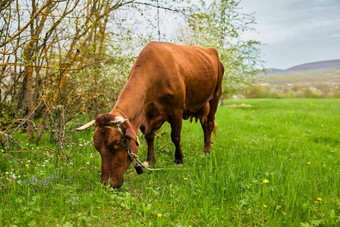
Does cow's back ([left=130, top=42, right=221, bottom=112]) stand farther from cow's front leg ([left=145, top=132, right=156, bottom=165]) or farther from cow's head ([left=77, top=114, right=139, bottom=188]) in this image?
cow's head ([left=77, top=114, right=139, bottom=188])

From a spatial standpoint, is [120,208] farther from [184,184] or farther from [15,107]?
[15,107]

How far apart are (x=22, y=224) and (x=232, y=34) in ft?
58.3

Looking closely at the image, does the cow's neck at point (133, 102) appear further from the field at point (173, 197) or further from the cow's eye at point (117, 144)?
the field at point (173, 197)

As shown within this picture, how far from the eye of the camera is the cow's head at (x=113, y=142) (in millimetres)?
3057

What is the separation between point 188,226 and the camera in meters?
2.55

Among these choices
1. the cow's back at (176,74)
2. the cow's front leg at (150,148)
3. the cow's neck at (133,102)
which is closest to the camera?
the cow's neck at (133,102)

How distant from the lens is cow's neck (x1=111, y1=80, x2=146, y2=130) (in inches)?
138

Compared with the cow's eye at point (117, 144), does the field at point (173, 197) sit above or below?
below

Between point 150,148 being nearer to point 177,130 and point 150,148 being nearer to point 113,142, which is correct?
point 177,130

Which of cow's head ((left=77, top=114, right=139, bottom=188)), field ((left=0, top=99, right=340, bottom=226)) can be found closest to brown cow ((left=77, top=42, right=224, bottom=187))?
cow's head ((left=77, top=114, right=139, bottom=188))

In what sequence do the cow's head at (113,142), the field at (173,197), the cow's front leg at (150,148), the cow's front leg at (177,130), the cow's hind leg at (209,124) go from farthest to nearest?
1. the cow's hind leg at (209,124)
2. the cow's front leg at (150,148)
3. the cow's front leg at (177,130)
4. the cow's head at (113,142)
5. the field at (173,197)

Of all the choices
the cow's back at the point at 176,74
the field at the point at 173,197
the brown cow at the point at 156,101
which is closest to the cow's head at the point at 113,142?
the brown cow at the point at 156,101

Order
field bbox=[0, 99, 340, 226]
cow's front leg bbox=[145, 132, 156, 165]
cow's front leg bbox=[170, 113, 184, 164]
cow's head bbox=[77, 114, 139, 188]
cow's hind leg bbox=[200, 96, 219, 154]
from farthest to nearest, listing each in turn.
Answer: cow's hind leg bbox=[200, 96, 219, 154] → cow's front leg bbox=[145, 132, 156, 165] → cow's front leg bbox=[170, 113, 184, 164] → cow's head bbox=[77, 114, 139, 188] → field bbox=[0, 99, 340, 226]

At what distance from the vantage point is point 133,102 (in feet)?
11.9
